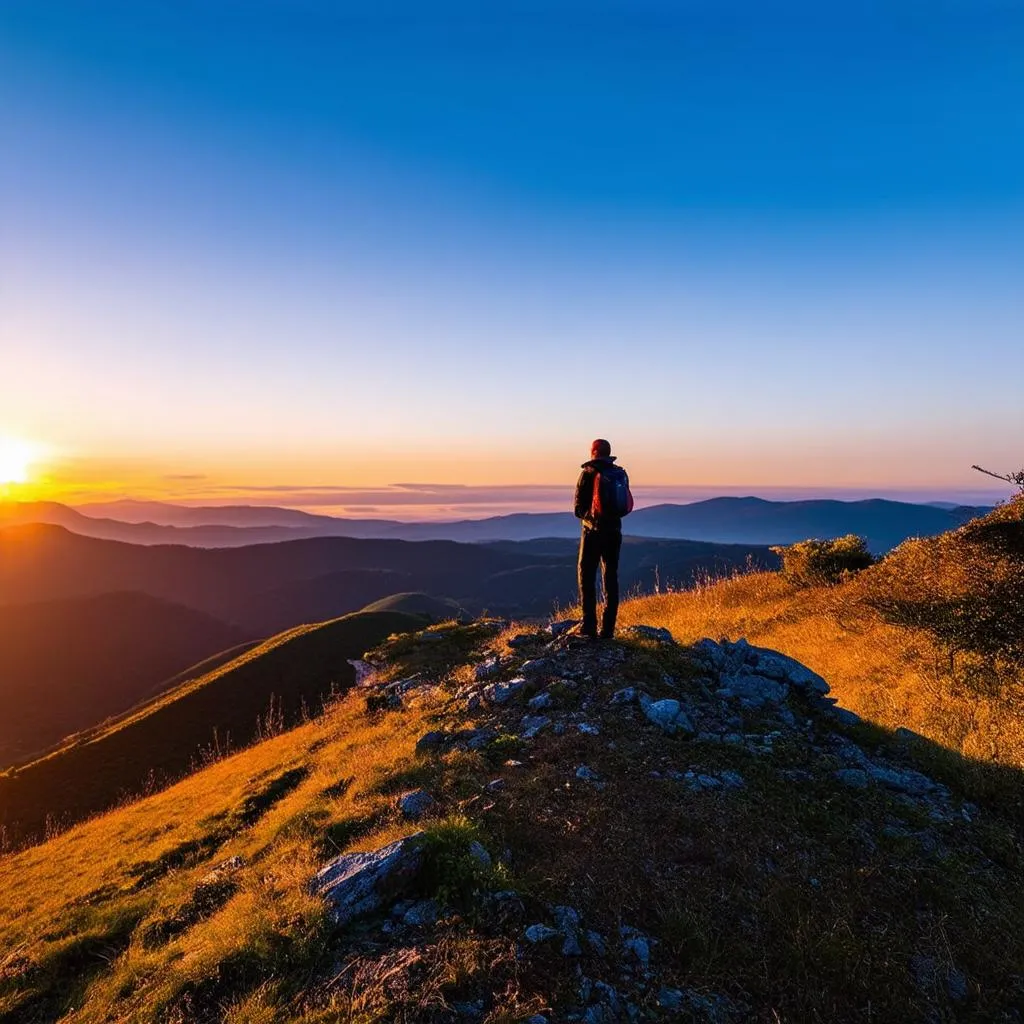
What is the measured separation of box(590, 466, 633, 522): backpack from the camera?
11242 millimetres

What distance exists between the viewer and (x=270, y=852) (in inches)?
287

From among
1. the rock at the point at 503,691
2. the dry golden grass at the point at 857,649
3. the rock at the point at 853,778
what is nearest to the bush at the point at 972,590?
the dry golden grass at the point at 857,649

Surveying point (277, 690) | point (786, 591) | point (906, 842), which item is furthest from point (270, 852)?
point (277, 690)

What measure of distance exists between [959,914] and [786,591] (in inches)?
650

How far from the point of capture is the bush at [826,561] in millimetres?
20625

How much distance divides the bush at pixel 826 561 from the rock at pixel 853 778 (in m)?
14.2

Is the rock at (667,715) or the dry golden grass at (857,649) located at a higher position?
the rock at (667,715)

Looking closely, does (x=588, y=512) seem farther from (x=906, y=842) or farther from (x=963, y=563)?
(x=963, y=563)

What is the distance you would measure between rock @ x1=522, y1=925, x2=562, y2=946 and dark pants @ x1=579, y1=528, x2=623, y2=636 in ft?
23.9

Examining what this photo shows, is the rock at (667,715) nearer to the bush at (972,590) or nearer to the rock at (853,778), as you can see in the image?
the rock at (853,778)

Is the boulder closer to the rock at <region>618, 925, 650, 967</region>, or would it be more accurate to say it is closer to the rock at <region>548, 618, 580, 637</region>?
the rock at <region>618, 925, 650, 967</region>

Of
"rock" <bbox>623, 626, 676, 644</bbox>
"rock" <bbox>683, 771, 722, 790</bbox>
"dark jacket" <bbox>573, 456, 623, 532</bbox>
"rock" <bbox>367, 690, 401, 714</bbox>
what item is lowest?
"rock" <bbox>367, 690, 401, 714</bbox>

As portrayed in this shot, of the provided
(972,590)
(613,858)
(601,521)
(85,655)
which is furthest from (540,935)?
(85,655)

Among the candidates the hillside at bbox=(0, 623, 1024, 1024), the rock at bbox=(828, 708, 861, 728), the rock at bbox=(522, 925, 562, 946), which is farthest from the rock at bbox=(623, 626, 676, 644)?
the rock at bbox=(522, 925, 562, 946)
